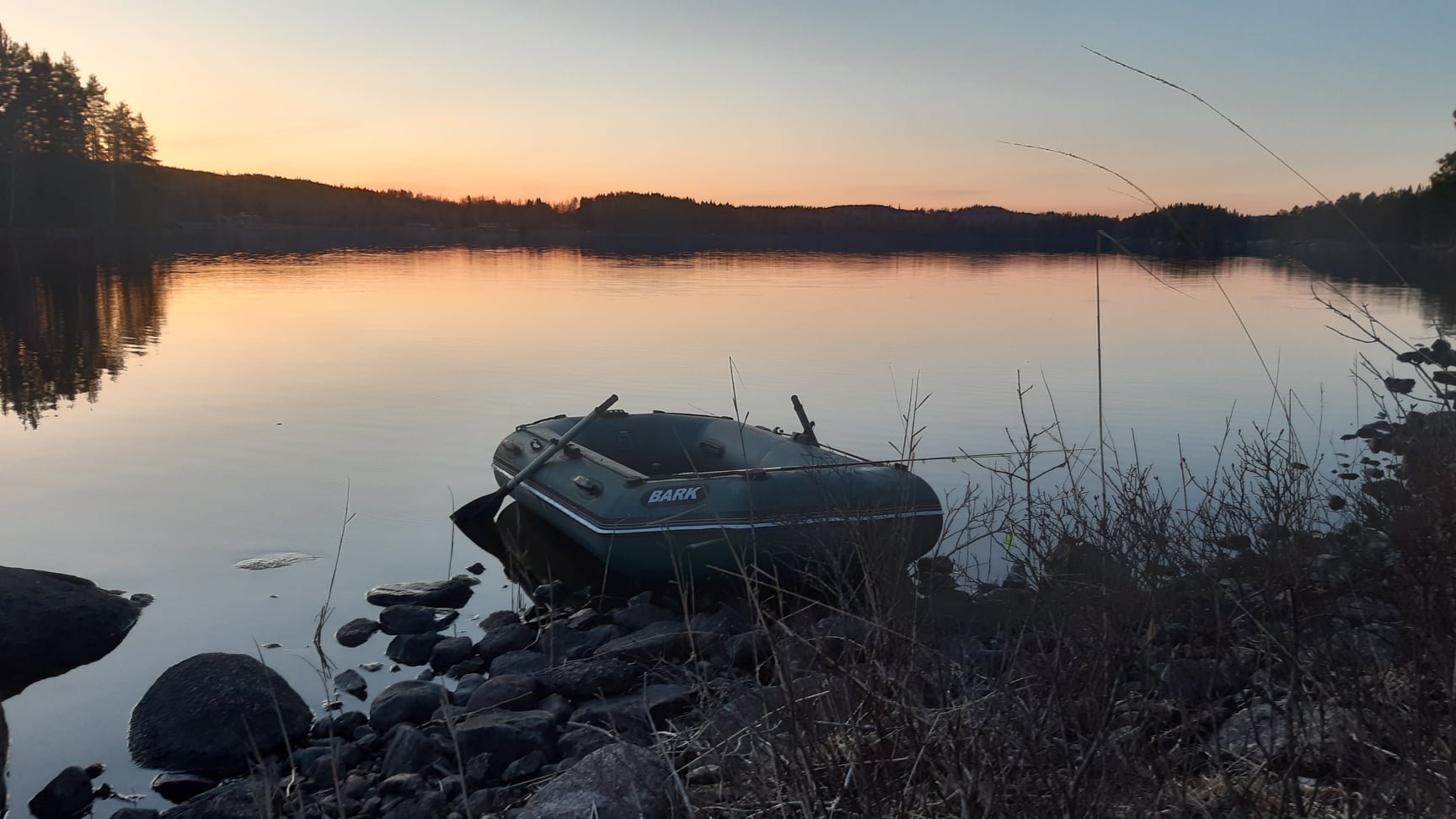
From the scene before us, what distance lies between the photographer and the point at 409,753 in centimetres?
442

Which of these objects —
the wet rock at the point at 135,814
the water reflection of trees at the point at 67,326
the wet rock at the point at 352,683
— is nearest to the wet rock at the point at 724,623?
the wet rock at the point at 352,683

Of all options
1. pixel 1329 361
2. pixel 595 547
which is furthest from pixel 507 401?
pixel 1329 361

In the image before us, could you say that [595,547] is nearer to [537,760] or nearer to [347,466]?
[537,760]

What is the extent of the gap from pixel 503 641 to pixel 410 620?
0.89 meters

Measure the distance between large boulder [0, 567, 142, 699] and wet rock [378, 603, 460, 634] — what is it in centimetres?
167

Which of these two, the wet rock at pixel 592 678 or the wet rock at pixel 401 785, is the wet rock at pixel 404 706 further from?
the wet rock at pixel 401 785

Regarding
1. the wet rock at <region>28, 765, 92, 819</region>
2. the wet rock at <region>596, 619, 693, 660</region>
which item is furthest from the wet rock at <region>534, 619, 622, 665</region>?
the wet rock at <region>28, 765, 92, 819</region>

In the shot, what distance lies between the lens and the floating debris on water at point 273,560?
800 cm

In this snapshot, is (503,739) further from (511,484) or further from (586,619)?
(511,484)

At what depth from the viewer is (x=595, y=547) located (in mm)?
7238

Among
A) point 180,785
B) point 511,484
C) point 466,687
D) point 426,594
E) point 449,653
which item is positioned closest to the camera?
point 180,785

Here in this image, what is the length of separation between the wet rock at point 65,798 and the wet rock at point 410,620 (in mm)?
2199

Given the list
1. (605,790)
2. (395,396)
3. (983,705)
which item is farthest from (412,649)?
(395,396)

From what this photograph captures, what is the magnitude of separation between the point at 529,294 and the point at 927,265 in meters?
29.5
